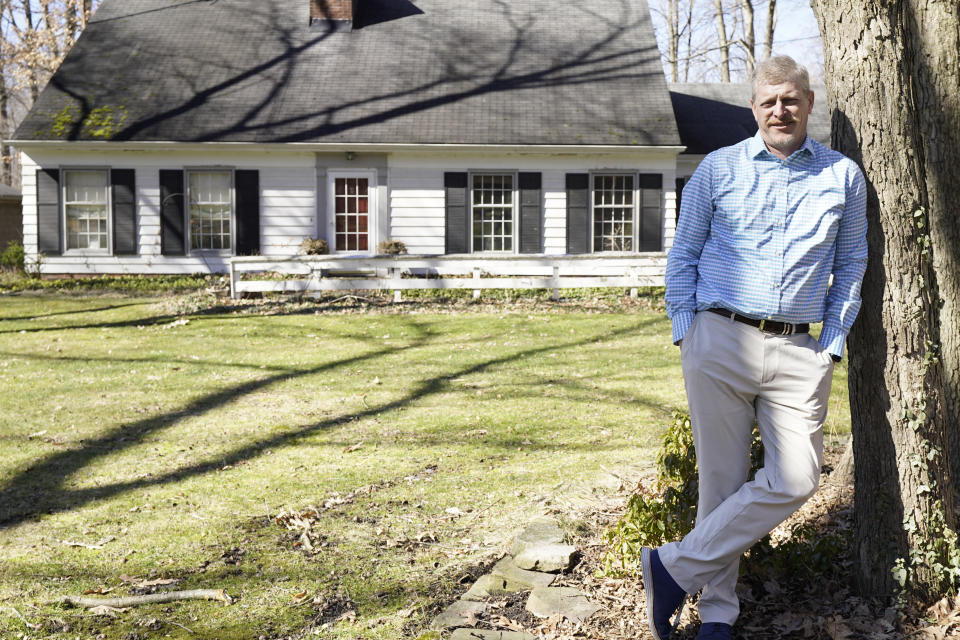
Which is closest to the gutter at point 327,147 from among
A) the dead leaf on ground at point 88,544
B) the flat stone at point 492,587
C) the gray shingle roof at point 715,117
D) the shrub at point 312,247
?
the shrub at point 312,247

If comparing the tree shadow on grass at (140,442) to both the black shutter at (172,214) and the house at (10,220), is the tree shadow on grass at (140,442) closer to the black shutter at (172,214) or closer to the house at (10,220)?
the black shutter at (172,214)

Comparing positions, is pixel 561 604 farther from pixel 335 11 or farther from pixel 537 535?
pixel 335 11

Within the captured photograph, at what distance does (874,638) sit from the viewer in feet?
10.4

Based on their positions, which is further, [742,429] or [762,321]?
[742,429]

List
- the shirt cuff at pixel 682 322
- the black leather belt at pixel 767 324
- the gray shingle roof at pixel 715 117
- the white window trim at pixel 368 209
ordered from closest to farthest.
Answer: the black leather belt at pixel 767 324 < the shirt cuff at pixel 682 322 < the white window trim at pixel 368 209 < the gray shingle roof at pixel 715 117

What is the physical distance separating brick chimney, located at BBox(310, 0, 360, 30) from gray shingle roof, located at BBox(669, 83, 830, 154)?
8.27 meters

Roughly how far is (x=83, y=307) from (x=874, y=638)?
47.4 feet

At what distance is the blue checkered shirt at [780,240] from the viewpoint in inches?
118

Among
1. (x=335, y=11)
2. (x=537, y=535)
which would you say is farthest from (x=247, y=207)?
(x=537, y=535)

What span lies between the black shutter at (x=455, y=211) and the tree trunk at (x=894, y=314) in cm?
1507

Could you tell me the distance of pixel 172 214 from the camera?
717 inches

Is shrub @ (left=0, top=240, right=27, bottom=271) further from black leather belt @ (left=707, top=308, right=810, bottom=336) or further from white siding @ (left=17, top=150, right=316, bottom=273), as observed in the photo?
black leather belt @ (left=707, top=308, right=810, bottom=336)

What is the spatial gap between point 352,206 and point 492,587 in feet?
50.2

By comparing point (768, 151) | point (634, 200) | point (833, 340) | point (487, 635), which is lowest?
point (487, 635)
